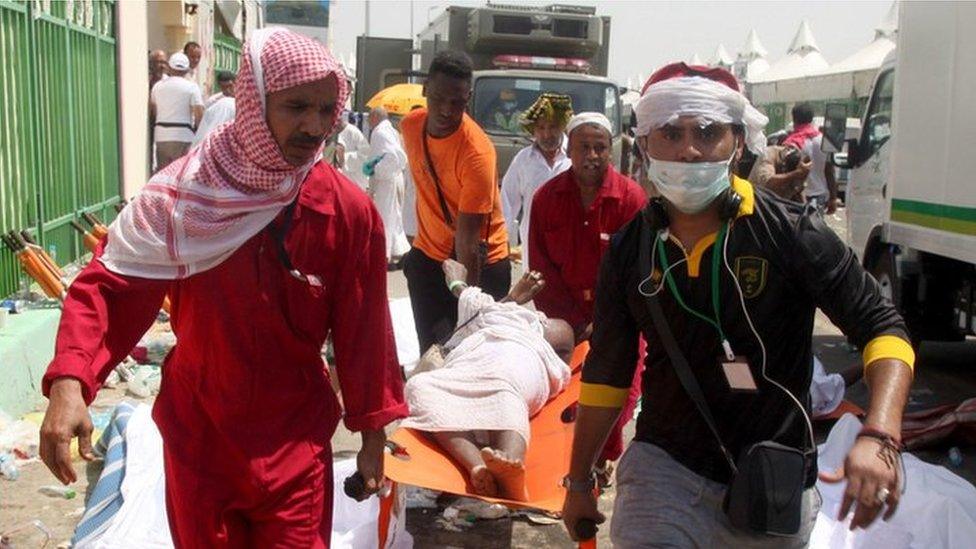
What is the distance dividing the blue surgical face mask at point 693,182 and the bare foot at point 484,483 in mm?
2087

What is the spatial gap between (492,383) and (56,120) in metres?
5.57

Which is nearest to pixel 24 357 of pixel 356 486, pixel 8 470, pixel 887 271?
pixel 8 470

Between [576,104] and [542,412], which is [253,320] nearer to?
[542,412]

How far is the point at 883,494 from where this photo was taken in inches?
93.2

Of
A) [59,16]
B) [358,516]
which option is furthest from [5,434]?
[59,16]

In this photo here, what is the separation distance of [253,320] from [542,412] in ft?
9.69

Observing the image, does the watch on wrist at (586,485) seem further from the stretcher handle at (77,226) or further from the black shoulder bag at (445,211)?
the stretcher handle at (77,226)

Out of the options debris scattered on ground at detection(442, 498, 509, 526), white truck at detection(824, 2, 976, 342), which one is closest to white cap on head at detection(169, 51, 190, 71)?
white truck at detection(824, 2, 976, 342)

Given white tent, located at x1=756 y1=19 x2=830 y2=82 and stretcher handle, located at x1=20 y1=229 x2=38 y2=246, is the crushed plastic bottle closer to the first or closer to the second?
stretcher handle, located at x1=20 y1=229 x2=38 y2=246

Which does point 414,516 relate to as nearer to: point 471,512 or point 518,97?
point 471,512

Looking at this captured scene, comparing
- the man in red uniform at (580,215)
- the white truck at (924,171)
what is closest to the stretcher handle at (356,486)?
the man in red uniform at (580,215)

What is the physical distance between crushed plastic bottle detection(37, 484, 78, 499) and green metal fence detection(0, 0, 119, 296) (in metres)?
2.75

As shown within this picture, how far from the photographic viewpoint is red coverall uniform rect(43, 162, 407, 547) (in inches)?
116

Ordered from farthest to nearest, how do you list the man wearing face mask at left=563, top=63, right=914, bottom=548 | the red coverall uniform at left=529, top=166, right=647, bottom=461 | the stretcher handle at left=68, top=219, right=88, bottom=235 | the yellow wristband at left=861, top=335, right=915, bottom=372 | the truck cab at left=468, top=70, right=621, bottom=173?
the truck cab at left=468, top=70, right=621, bottom=173 → the stretcher handle at left=68, top=219, right=88, bottom=235 → the red coverall uniform at left=529, top=166, right=647, bottom=461 → the man wearing face mask at left=563, top=63, right=914, bottom=548 → the yellow wristband at left=861, top=335, right=915, bottom=372
